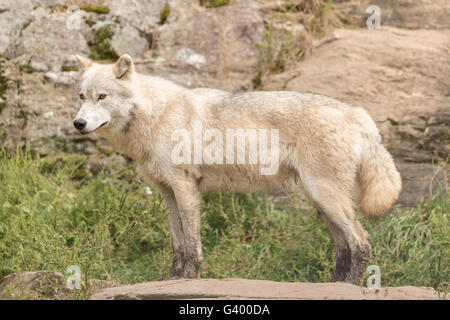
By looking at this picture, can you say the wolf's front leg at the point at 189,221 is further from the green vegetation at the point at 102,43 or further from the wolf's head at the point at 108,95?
the green vegetation at the point at 102,43

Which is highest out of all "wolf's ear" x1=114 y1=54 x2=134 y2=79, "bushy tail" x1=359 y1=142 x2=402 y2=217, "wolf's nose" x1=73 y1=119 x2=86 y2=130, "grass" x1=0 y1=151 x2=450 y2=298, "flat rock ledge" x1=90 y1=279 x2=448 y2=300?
"wolf's ear" x1=114 y1=54 x2=134 y2=79

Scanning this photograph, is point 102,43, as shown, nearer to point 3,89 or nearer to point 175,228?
point 3,89

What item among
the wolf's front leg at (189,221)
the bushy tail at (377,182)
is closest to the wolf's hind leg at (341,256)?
the bushy tail at (377,182)

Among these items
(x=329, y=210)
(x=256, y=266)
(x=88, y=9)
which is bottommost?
(x=256, y=266)

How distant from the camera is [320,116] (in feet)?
18.4

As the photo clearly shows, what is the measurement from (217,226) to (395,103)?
122 inches

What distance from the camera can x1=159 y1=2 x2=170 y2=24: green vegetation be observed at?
367 inches

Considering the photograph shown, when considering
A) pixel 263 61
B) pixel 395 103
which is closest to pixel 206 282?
pixel 395 103

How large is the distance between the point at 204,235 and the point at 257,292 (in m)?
2.43

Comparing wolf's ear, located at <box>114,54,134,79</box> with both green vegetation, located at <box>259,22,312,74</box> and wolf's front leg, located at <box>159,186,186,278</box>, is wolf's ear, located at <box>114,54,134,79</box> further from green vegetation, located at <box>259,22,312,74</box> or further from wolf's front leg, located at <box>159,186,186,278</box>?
green vegetation, located at <box>259,22,312,74</box>

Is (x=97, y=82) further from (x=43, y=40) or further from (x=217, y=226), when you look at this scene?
(x=43, y=40)

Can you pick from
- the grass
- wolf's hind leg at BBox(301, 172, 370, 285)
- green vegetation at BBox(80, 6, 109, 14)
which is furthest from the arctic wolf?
green vegetation at BBox(80, 6, 109, 14)

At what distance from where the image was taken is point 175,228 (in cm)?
588

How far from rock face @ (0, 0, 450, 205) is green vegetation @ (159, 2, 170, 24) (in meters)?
0.02
